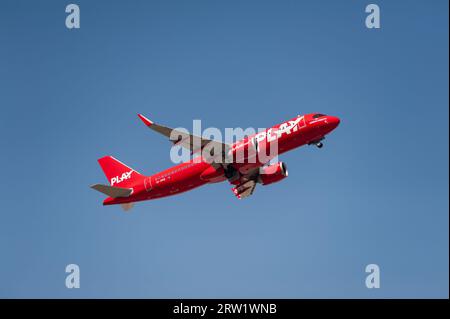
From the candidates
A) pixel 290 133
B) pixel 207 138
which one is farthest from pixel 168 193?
pixel 290 133

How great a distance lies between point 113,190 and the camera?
76688 millimetres

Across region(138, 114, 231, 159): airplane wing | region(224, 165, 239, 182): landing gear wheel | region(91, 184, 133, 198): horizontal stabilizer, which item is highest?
region(138, 114, 231, 159): airplane wing

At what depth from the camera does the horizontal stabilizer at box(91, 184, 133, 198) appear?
75938mm

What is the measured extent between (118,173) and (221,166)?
1409 centimetres

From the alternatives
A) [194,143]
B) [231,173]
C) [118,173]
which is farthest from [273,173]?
[118,173]

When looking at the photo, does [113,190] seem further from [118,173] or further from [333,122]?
[333,122]

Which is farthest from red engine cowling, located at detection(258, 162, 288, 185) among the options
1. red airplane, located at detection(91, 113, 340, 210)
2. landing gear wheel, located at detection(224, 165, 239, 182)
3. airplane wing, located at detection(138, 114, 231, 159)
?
airplane wing, located at detection(138, 114, 231, 159)

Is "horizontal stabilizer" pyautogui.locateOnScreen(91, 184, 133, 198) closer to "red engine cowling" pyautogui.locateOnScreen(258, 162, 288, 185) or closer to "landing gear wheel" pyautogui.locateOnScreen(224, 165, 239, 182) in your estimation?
"landing gear wheel" pyautogui.locateOnScreen(224, 165, 239, 182)

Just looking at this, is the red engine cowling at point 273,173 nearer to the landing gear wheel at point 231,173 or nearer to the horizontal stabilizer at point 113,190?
the landing gear wheel at point 231,173

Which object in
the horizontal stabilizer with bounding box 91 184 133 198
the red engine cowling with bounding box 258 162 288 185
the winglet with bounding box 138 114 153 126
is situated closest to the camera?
the winglet with bounding box 138 114 153 126

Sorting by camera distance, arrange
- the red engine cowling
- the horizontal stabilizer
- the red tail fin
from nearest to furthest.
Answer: the horizontal stabilizer, the red engine cowling, the red tail fin

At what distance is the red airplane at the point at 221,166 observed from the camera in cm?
7044
